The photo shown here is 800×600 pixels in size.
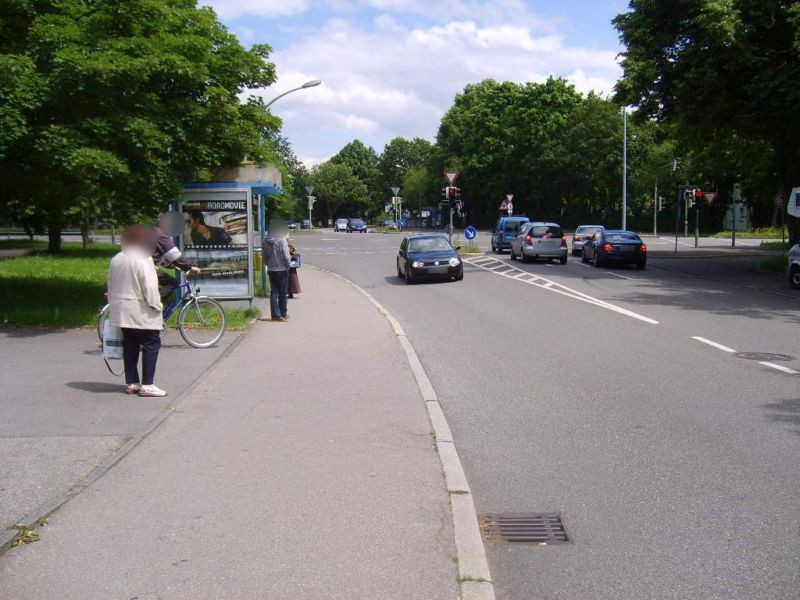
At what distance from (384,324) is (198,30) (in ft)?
20.6

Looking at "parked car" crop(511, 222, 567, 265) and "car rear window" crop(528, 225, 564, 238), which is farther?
"car rear window" crop(528, 225, 564, 238)

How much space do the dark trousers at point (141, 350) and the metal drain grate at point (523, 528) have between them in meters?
4.39

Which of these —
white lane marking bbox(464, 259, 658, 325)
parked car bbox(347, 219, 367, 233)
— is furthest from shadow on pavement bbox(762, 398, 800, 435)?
parked car bbox(347, 219, 367, 233)

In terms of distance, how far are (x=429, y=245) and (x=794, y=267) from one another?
34.3 ft

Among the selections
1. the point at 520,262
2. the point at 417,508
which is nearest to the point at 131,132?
the point at 417,508

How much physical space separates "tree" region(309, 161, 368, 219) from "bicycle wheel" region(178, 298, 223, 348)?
111 meters

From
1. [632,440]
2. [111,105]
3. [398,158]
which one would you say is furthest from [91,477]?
[398,158]

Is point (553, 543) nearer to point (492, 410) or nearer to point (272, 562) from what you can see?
point (272, 562)

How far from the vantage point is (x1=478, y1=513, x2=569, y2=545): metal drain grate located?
4801 millimetres

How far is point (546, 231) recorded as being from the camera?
33531mm

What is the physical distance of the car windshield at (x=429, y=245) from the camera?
25.9 meters

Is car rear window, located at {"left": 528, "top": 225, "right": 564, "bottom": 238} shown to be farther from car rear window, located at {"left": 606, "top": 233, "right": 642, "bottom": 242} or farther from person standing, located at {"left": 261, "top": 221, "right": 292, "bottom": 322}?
person standing, located at {"left": 261, "top": 221, "right": 292, "bottom": 322}

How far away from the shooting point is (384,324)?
49.6ft

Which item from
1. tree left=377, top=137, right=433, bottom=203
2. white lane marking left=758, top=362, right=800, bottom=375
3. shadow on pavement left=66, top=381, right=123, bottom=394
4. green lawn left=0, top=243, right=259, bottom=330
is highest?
tree left=377, top=137, right=433, bottom=203
